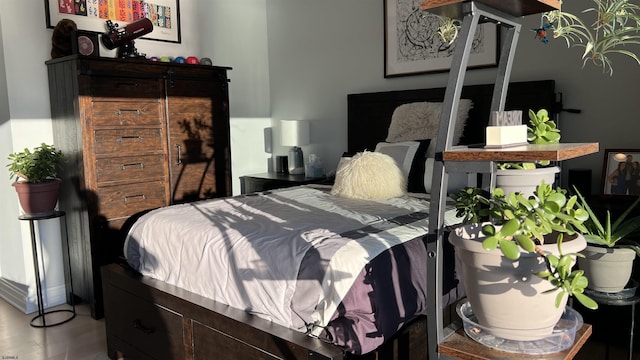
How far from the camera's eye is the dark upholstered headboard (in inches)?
126

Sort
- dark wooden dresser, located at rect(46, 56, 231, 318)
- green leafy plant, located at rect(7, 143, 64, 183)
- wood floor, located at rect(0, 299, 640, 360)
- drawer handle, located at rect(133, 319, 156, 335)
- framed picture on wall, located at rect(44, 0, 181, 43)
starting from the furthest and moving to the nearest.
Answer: framed picture on wall, located at rect(44, 0, 181, 43), dark wooden dresser, located at rect(46, 56, 231, 318), green leafy plant, located at rect(7, 143, 64, 183), wood floor, located at rect(0, 299, 640, 360), drawer handle, located at rect(133, 319, 156, 335)

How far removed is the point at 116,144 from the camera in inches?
140

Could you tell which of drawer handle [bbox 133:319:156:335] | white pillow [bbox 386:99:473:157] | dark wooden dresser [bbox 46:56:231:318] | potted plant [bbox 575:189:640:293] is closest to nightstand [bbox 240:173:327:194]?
dark wooden dresser [bbox 46:56:231:318]

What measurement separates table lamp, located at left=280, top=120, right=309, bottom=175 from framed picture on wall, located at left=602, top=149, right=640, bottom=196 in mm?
2488

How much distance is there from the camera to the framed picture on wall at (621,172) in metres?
2.83

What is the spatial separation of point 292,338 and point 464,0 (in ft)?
4.15

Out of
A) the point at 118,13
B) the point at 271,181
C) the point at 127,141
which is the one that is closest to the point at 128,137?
the point at 127,141

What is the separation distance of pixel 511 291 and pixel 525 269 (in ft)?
0.16

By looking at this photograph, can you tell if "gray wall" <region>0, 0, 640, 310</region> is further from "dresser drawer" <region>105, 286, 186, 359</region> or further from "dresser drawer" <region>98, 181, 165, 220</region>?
"dresser drawer" <region>105, 286, 186, 359</region>

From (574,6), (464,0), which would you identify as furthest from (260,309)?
(574,6)

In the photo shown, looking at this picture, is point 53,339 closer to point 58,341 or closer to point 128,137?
point 58,341

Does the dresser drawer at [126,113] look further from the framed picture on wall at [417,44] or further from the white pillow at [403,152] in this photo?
the framed picture on wall at [417,44]

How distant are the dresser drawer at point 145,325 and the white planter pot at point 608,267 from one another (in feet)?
5.57

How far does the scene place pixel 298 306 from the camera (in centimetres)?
180
